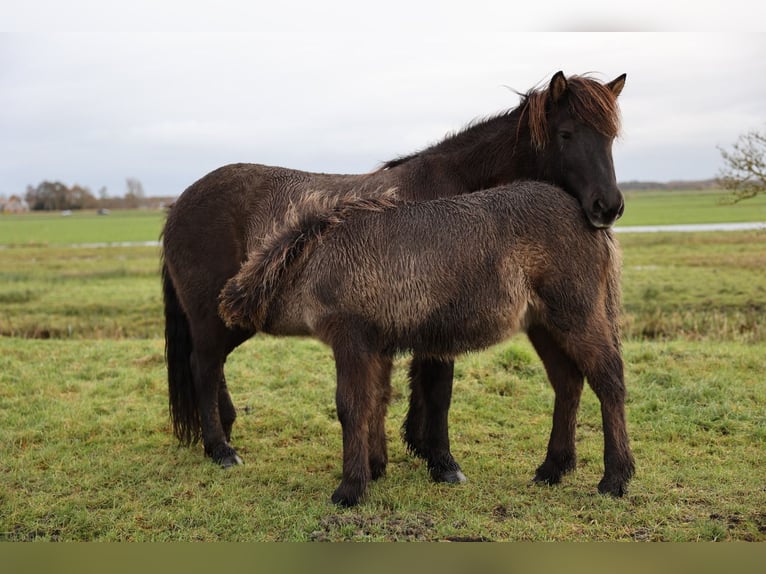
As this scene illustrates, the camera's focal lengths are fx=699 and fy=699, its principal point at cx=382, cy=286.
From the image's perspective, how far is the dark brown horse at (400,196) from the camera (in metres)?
5.85

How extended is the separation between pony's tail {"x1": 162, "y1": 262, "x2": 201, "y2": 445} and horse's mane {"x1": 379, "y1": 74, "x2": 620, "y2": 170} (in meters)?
3.33

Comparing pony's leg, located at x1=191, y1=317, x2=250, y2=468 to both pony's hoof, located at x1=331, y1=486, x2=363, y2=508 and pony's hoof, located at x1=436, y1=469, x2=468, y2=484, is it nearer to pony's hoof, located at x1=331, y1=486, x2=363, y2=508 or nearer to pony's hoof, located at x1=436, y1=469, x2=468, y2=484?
pony's hoof, located at x1=331, y1=486, x2=363, y2=508

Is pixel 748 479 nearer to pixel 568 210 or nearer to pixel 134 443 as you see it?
pixel 568 210

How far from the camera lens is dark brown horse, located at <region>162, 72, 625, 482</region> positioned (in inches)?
230

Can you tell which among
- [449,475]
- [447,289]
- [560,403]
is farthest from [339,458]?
[447,289]

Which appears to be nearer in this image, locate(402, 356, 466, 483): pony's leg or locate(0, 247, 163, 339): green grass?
locate(402, 356, 466, 483): pony's leg

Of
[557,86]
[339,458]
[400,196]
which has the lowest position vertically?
[339,458]

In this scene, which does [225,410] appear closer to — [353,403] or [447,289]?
[353,403]

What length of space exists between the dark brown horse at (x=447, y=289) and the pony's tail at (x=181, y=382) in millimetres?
1867

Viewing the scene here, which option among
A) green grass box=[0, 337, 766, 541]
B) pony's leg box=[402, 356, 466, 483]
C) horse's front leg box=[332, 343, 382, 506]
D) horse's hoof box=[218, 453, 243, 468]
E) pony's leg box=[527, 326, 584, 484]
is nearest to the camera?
→ green grass box=[0, 337, 766, 541]

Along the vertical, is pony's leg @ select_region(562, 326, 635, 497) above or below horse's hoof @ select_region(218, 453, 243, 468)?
above

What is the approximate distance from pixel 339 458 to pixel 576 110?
3.82m

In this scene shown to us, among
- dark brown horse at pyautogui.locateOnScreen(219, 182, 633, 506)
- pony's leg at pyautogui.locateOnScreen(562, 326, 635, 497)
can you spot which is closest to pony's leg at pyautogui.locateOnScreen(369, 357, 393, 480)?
dark brown horse at pyautogui.locateOnScreen(219, 182, 633, 506)

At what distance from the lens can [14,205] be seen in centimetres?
10181
